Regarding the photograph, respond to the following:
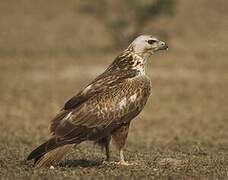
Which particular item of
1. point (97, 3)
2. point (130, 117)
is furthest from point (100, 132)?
point (97, 3)

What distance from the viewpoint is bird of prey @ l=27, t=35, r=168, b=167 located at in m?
11.1

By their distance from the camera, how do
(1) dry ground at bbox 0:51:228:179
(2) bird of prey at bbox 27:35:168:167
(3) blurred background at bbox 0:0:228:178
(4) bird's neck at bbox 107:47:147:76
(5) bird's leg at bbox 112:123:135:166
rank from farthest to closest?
(3) blurred background at bbox 0:0:228:178, (4) bird's neck at bbox 107:47:147:76, (5) bird's leg at bbox 112:123:135:166, (1) dry ground at bbox 0:51:228:179, (2) bird of prey at bbox 27:35:168:167

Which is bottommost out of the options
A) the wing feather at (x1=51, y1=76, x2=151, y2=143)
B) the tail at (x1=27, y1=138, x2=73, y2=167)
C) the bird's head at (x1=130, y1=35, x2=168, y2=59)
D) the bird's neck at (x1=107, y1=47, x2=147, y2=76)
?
the tail at (x1=27, y1=138, x2=73, y2=167)

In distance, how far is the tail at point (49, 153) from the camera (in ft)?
35.7

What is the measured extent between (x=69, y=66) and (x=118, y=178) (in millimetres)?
31415

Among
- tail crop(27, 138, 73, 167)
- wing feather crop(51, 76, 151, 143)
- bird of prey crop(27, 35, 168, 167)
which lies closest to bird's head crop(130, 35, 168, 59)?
bird of prey crop(27, 35, 168, 167)

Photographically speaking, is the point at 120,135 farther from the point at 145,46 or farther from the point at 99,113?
the point at 145,46

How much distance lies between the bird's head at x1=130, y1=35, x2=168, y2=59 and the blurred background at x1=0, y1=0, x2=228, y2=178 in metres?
1.93

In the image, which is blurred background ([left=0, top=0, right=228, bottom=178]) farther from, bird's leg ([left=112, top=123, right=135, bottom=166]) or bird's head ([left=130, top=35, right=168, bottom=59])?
bird's head ([left=130, top=35, right=168, bottom=59])

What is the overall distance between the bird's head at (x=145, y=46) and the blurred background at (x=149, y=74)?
1934 mm

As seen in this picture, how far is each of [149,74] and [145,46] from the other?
25.7 meters

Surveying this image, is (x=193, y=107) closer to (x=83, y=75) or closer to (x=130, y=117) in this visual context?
(x=83, y=75)

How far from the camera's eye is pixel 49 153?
36.3 ft

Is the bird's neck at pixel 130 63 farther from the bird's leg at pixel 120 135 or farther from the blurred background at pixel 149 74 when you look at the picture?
the blurred background at pixel 149 74
